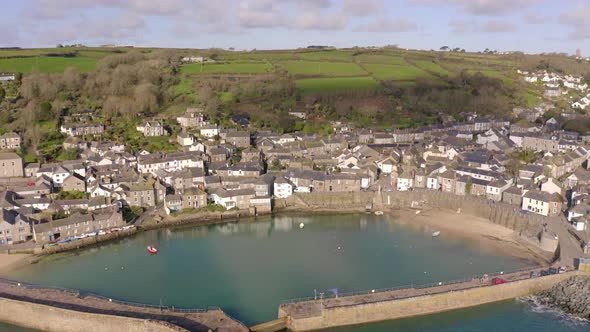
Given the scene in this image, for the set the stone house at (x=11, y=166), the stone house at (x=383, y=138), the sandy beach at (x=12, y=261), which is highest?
the stone house at (x=383, y=138)

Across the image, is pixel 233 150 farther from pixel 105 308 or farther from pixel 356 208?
pixel 105 308

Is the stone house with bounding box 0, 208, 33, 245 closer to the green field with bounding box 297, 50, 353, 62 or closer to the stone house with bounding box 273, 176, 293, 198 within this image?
the stone house with bounding box 273, 176, 293, 198

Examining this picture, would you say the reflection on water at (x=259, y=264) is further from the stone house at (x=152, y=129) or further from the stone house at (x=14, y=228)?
the stone house at (x=152, y=129)

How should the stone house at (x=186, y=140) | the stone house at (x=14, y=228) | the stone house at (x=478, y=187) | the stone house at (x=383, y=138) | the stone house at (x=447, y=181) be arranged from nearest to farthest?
the stone house at (x=14, y=228)
the stone house at (x=478, y=187)
the stone house at (x=447, y=181)
the stone house at (x=186, y=140)
the stone house at (x=383, y=138)

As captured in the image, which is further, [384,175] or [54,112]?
[54,112]

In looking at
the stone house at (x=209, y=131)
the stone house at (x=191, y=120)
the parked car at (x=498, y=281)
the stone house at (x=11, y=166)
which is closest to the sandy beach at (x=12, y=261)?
the stone house at (x=11, y=166)

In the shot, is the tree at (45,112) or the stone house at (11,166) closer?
the stone house at (11,166)

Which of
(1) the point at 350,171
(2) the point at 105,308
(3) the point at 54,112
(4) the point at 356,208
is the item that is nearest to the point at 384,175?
(1) the point at 350,171

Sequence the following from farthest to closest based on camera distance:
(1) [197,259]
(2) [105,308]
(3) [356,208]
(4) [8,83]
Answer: (4) [8,83]
(3) [356,208]
(1) [197,259]
(2) [105,308]
